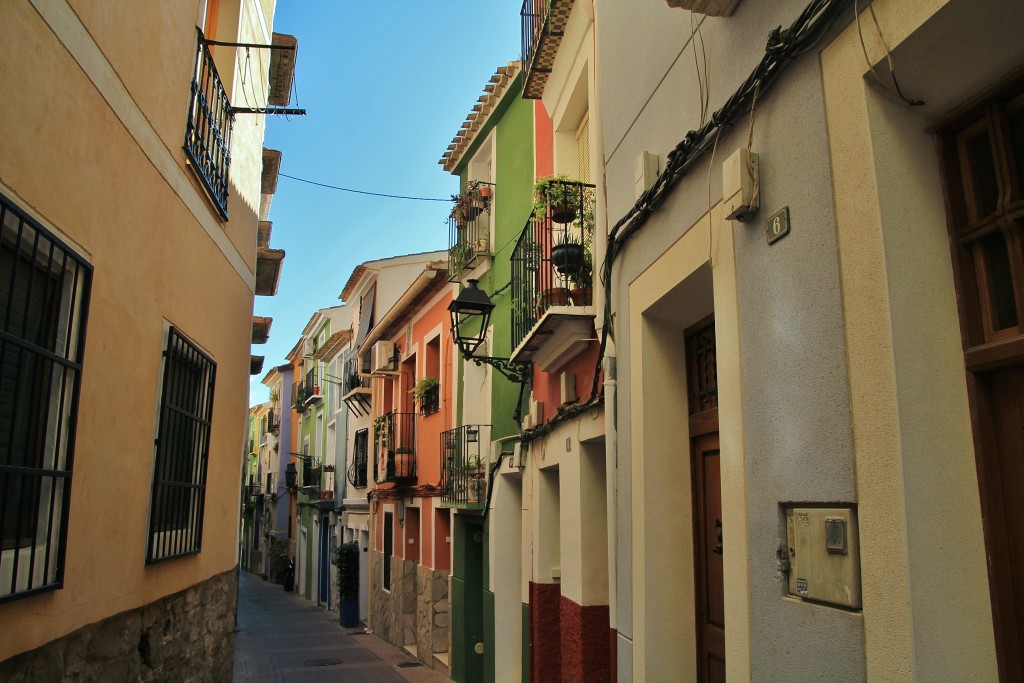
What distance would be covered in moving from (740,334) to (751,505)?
738mm

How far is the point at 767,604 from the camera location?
3396mm

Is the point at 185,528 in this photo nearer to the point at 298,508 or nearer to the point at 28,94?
the point at 28,94

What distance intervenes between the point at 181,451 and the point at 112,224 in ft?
7.55

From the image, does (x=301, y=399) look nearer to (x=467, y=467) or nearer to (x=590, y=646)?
(x=467, y=467)

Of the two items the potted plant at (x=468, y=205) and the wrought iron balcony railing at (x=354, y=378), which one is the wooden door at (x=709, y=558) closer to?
the potted plant at (x=468, y=205)

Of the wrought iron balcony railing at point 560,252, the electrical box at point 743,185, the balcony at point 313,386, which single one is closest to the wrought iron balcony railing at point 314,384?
the balcony at point 313,386

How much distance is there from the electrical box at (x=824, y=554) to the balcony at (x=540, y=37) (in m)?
6.38

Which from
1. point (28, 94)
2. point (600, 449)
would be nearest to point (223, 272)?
point (600, 449)

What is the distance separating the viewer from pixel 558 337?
8.02 meters

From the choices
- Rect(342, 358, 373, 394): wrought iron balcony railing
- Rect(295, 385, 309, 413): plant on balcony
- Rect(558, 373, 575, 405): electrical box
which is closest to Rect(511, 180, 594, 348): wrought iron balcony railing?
Rect(558, 373, 575, 405): electrical box

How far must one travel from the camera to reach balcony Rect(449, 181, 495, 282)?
13094 millimetres

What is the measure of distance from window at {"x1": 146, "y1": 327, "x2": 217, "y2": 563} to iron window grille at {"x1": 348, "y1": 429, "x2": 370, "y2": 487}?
50.5 feet

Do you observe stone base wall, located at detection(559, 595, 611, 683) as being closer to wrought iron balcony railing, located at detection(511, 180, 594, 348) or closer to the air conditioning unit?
wrought iron balcony railing, located at detection(511, 180, 594, 348)

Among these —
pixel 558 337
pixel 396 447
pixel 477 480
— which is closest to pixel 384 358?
pixel 396 447
